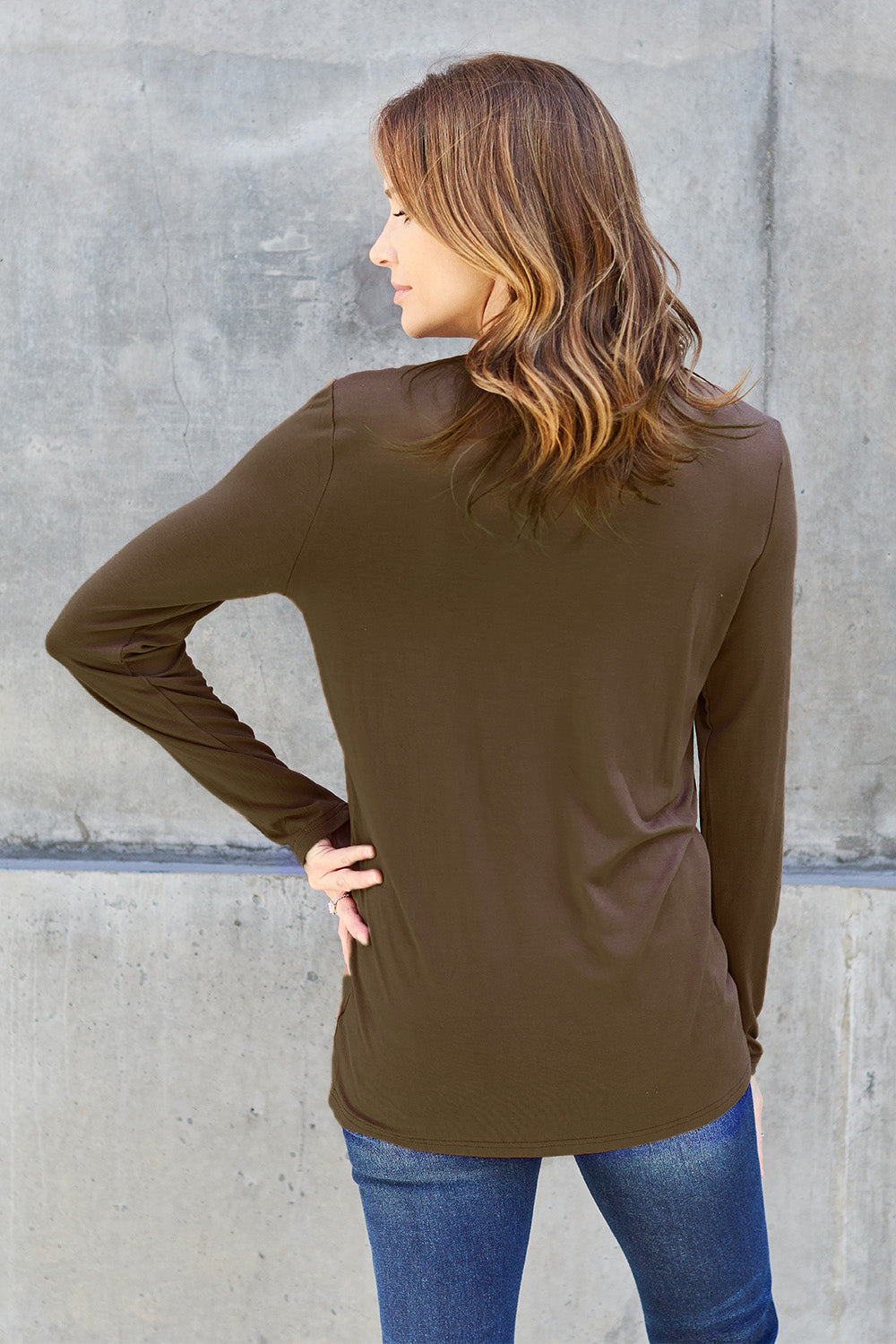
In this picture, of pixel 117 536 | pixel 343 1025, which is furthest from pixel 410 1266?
pixel 117 536

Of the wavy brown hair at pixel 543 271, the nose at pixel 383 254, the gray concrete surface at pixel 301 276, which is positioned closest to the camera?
the wavy brown hair at pixel 543 271

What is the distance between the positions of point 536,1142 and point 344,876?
0.31m

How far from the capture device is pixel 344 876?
3.67ft

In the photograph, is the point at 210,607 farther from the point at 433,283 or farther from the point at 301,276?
the point at 301,276

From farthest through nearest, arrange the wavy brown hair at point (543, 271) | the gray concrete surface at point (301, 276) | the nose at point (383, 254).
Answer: the gray concrete surface at point (301, 276) → the nose at point (383, 254) → the wavy brown hair at point (543, 271)

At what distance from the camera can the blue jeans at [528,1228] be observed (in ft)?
3.46

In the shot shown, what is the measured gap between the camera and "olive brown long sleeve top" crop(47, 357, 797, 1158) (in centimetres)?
94

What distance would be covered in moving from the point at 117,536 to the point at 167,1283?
4.97 feet

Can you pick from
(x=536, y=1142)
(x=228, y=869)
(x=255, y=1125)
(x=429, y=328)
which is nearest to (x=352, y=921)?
(x=536, y=1142)

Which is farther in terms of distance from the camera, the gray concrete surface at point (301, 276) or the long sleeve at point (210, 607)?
the gray concrete surface at point (301, 276)

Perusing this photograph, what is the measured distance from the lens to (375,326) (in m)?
2.15

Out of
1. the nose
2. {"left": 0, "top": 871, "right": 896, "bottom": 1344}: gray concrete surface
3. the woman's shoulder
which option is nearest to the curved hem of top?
the woman's shoulder

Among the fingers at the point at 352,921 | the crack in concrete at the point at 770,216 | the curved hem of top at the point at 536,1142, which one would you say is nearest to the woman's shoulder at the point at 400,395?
the fingers at the point at 352,921

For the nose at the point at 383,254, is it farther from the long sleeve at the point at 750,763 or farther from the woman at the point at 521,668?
the long sleeve at the point at 750,763
